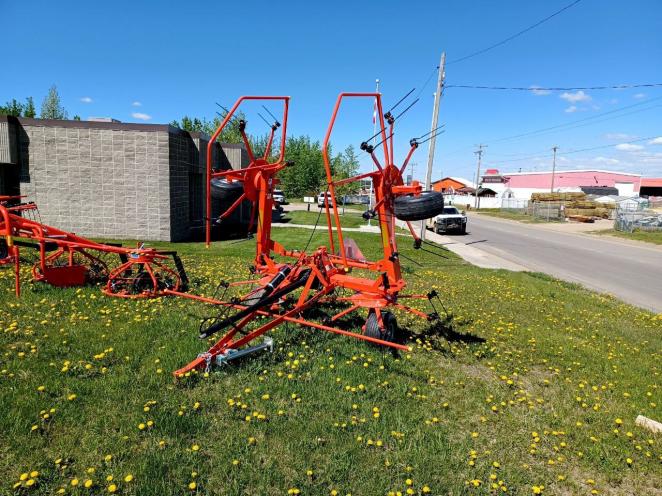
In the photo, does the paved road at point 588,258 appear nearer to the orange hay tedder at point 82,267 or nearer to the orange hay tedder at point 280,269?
the orange hay tedder at point 280,269

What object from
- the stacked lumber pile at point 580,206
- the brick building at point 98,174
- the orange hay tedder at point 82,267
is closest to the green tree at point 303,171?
the stacked lumber pile at point 580,206

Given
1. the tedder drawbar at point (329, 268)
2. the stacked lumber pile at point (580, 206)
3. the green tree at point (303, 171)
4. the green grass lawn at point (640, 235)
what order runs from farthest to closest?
the green tree at point (303, 171) → the stacked lumber pile at point (580, 206) → the green grass lawn at point (640, 235) → the tedder drawbar at point (329, 268)

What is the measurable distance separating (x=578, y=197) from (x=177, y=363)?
2251 inches

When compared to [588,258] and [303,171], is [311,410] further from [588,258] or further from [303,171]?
[303,171]

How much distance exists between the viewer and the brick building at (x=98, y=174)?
15961 mm

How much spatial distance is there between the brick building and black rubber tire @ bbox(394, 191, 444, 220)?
1189 cm

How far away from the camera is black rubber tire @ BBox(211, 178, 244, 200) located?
23.7ft

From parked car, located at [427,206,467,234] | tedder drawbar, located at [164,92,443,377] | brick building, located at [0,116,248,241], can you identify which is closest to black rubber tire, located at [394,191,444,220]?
tedder drawbar, located at [164,92,443,377]

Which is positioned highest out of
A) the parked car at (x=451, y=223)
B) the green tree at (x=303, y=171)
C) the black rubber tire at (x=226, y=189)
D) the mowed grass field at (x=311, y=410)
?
the green tree at (x=303, y=171)

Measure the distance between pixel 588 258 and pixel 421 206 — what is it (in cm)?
1810

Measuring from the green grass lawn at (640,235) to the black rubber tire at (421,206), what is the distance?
90.2 feet

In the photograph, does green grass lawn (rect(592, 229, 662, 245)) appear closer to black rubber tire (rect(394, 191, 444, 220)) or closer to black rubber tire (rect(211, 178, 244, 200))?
black rubber tire (rect(394, 191, 444, 220))

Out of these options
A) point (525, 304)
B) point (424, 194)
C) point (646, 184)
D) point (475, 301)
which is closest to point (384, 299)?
point (424, 194)

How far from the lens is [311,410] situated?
459cm
